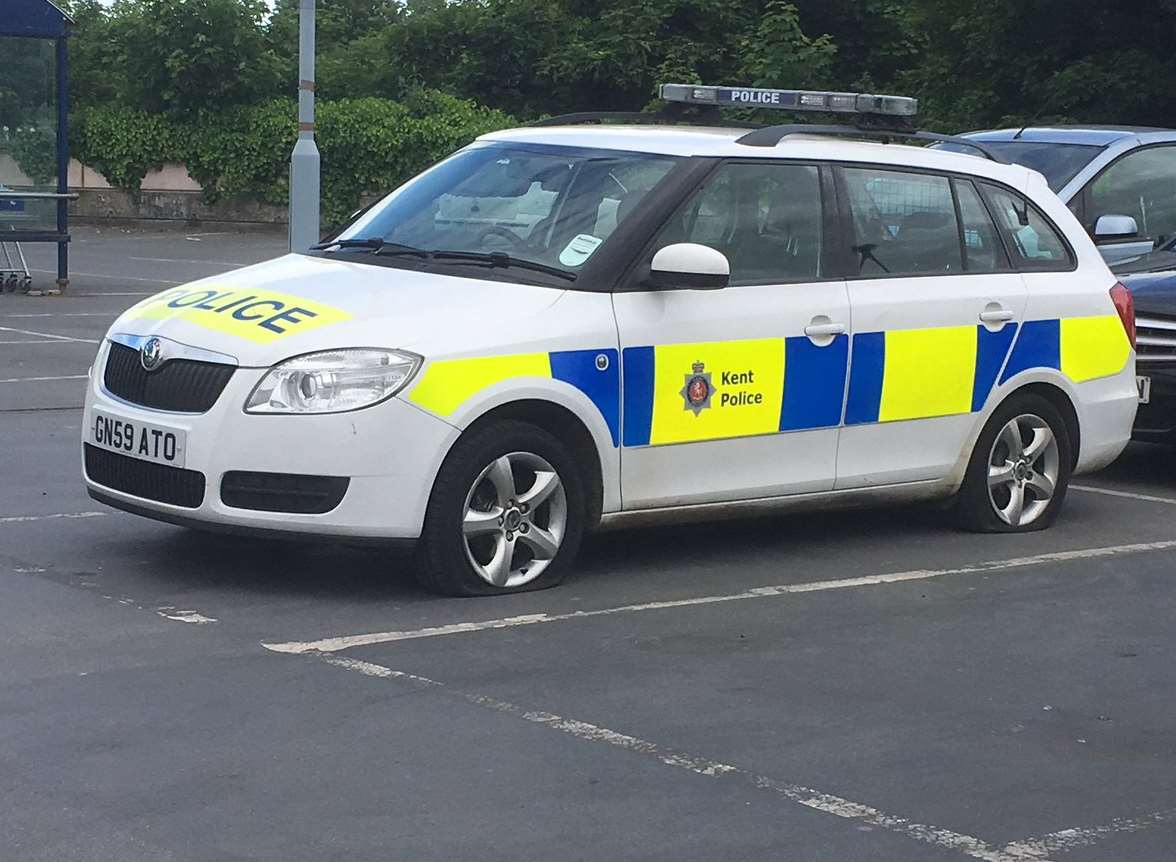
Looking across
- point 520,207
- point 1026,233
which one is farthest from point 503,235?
point 1026,233

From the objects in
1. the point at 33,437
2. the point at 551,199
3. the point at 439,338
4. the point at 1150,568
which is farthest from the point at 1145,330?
the point at 33,437

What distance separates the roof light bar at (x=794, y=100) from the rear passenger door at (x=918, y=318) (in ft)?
1.50

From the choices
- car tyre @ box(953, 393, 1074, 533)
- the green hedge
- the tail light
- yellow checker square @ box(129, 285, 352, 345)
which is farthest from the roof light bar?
the green hedge

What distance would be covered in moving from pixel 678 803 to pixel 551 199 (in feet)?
11.2

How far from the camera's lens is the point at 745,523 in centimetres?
921

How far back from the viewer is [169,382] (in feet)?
23.5

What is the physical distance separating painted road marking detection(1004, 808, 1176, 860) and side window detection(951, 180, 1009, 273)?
4.01 metres

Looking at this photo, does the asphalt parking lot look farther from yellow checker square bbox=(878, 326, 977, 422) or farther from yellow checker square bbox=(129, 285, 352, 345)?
yellow checker square bbox=(129, 285, 352, 345)

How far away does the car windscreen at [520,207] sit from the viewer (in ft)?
25.2

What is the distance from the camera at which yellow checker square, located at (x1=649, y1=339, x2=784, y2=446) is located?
7.56m

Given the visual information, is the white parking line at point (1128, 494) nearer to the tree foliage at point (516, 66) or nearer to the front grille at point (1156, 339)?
the front grille at point (1156, 339)

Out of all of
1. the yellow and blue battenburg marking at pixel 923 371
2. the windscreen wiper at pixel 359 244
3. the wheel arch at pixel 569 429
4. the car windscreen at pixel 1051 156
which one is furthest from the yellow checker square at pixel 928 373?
the car windscreen at pixel 1051 156

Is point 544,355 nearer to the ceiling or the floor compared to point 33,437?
nearer to the ceiling

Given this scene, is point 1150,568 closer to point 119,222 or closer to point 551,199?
point 551,199
